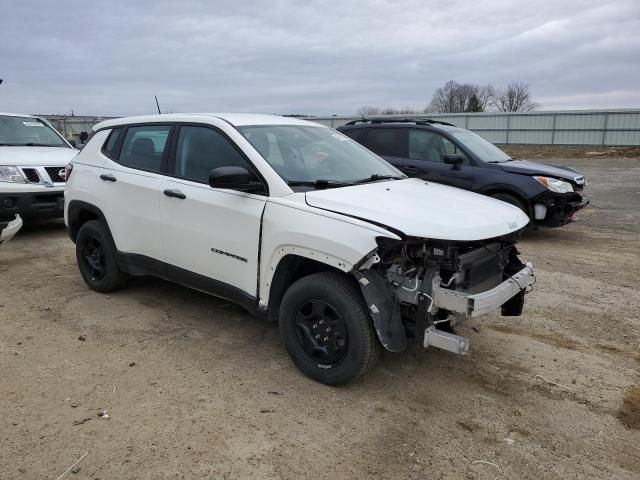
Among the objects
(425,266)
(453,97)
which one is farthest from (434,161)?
(453,97)

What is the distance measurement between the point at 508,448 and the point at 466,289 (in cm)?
101

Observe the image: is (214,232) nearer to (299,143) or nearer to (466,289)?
(299,143)

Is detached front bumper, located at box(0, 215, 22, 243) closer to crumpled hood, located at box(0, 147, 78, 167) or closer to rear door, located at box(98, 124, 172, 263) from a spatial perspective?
rear door, located at box(98, 124, 172, 263)

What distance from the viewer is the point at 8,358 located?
4.01 meters

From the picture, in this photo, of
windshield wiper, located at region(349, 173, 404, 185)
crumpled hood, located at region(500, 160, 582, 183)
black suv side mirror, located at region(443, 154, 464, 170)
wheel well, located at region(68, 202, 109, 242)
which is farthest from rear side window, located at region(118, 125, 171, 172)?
crumpled hood, located at region(500, 160, 582, 183)

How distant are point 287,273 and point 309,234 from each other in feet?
1.51

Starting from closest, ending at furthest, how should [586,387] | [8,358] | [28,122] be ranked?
1. [586,387]
2. [8,358]
3. [28,122]

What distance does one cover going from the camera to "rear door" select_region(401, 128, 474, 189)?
8414 millimetres

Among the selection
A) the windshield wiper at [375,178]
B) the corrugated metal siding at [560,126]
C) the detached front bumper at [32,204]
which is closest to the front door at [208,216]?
the windshield wiper at [375,178]

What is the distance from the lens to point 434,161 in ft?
28.3

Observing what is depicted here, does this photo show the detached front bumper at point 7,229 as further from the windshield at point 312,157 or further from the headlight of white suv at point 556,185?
the headlight of white suv at point 556,185

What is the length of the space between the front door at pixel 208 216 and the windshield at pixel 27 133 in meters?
6.05

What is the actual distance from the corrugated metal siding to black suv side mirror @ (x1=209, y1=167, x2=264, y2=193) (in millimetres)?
25594

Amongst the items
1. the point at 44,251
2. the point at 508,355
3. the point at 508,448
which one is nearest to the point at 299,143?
the point at 508,355
